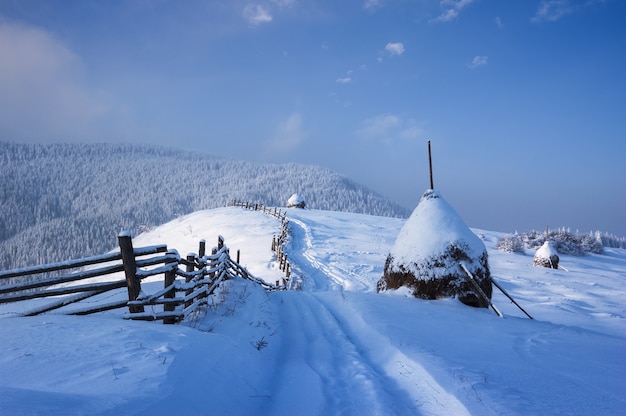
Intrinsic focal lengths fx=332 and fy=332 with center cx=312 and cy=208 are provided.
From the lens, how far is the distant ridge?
319 ft

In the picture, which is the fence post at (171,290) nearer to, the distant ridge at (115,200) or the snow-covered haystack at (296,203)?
the snow-covered haystack at (296,203)

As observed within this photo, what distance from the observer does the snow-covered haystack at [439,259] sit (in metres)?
8.03

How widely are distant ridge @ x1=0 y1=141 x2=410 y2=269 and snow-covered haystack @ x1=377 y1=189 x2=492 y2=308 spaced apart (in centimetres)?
8564

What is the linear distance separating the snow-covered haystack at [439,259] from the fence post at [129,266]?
613cm

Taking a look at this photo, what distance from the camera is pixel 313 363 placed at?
4.74 meters

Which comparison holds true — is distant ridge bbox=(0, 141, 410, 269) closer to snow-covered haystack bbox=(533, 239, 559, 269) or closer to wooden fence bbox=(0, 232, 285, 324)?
snow-covered haystack bbox=(533, 239, 559, 269)

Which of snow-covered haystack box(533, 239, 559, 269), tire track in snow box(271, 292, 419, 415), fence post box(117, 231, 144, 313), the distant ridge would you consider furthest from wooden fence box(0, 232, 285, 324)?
the distant ridge

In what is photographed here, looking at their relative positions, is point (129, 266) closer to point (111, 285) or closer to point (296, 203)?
point (111, 285)

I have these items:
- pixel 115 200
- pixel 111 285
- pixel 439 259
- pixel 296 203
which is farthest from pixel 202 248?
pixel 115 200

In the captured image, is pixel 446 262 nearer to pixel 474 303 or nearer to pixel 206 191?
pixel 474 303

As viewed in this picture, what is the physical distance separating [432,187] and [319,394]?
762 centimetres

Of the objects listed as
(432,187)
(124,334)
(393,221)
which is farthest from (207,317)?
(393,221)

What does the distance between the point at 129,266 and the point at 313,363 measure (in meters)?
3.20

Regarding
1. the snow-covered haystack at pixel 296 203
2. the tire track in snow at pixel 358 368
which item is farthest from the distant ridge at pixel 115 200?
the tire track in snow at pixel 358 368
